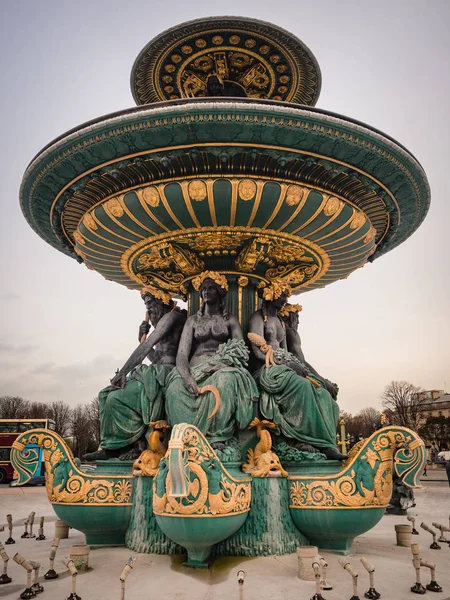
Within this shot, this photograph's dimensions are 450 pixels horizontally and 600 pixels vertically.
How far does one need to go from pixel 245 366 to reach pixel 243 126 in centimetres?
336

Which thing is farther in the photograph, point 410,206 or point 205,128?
→ point 410,206

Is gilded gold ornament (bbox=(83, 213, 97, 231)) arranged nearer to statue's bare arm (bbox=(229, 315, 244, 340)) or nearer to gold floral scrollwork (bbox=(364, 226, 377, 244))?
statue's bare arm (bbox=(229, 315, 244, 340))

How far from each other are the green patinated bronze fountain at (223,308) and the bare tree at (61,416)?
64.0 meters

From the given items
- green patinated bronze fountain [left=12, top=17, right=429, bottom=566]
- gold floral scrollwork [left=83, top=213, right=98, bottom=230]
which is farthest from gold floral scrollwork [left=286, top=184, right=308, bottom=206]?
gold floral scrollwork [left=83, top=213, right=98, bottom=230]

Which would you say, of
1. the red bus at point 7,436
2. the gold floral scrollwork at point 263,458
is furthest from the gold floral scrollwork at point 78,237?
the red bus at point 7,436

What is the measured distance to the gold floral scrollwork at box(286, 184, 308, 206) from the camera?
6980 mm

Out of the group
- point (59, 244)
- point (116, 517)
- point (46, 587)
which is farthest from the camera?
point (59, 244)

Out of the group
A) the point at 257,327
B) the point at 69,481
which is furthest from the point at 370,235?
the point at 69,481

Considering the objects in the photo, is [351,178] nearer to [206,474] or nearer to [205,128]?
[205,128]

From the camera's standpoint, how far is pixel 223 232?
752 centimetres

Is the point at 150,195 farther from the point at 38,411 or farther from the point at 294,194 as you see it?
the point at 38,411

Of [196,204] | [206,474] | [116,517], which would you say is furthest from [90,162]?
[116,517]

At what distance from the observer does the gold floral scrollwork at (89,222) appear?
25.2 ft

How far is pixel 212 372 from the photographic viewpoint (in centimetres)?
716
